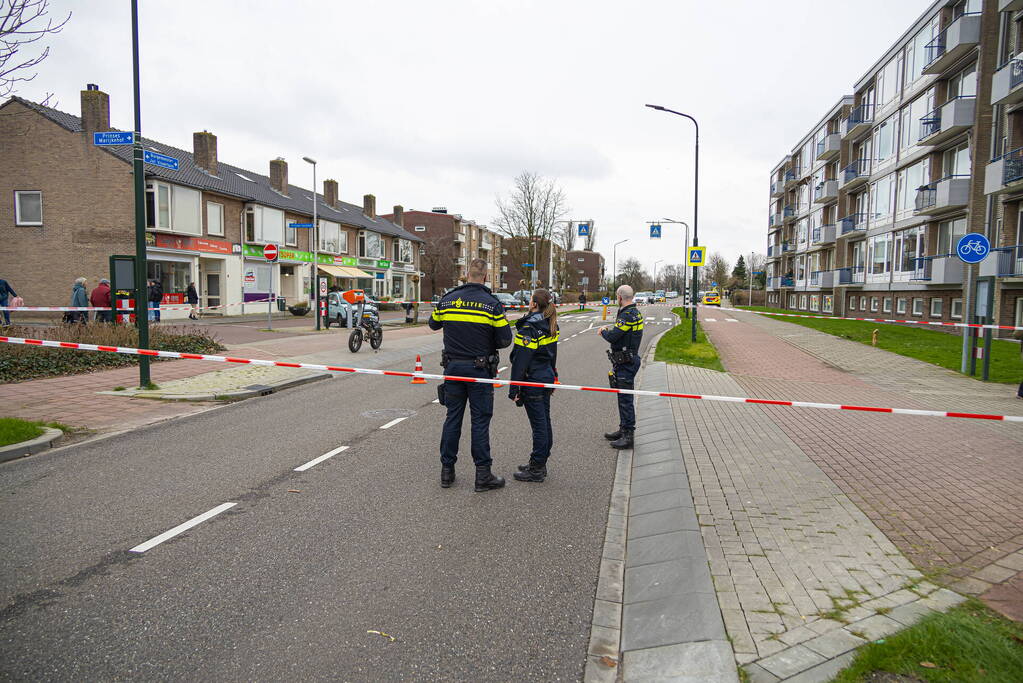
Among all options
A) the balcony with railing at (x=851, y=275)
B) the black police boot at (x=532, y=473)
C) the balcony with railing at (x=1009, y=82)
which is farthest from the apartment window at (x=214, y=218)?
the balcony with railing at (x=851, y=275)

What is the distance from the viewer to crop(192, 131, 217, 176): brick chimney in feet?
117

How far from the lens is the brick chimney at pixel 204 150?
35.8m

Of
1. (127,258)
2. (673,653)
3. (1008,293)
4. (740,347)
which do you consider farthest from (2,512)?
(1008,293)

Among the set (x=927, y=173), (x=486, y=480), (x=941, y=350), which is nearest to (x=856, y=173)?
Answer: (x=927, y=173)

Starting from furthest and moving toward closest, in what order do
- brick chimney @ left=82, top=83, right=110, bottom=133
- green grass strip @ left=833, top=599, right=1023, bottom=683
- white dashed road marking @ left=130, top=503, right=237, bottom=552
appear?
brick chimney @ left=82, top=83, right=110, bottom=133, white dashed road marking @ left=130, top=503, right=237, bottom=552, green grass strip @ left=833, top=599, right=1023, bottom=683

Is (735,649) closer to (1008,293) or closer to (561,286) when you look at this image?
(1008,293)

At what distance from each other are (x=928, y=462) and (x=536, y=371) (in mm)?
3938

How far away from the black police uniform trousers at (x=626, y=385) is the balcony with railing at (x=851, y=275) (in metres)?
34.8

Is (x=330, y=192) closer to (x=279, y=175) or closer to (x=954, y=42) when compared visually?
(x=279, y=175)

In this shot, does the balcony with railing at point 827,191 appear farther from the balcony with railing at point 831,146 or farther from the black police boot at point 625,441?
the black police boot at point 625,441

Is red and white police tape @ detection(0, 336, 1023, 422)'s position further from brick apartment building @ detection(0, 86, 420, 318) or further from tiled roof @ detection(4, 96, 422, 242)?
tiled roof @ detection(4, 96, 422, 242)

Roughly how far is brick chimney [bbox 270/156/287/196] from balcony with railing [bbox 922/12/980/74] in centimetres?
3719

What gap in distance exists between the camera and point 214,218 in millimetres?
33469

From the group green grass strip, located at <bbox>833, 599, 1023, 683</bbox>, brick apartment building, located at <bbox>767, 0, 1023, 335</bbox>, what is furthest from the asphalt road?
brick apartment building, located at <bbox>767, 0, 1023, 335</bbox>
